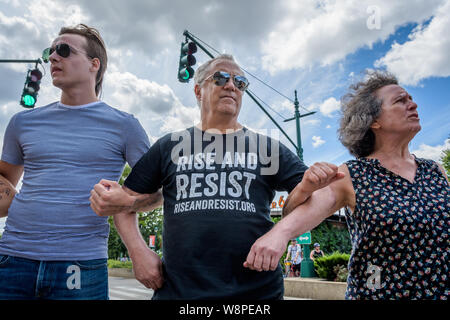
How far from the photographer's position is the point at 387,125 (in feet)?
7.61

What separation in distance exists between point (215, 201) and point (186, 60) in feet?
20.3

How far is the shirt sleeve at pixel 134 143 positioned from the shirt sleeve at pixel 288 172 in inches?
32.1

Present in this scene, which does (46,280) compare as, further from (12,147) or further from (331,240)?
(331,240)

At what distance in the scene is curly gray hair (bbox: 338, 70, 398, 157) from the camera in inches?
95.1

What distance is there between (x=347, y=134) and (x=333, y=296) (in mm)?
8661

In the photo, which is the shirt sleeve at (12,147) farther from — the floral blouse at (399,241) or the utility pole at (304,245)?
the utility pole at (304,245)

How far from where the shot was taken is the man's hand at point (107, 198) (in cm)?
156

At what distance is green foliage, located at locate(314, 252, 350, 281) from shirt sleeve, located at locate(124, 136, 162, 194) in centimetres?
983

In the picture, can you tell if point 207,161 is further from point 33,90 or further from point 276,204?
point 276,204

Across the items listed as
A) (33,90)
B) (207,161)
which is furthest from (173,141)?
(33,90)

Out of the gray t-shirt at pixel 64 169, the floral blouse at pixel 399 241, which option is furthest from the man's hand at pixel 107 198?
the floral blouse at pixel 399 241

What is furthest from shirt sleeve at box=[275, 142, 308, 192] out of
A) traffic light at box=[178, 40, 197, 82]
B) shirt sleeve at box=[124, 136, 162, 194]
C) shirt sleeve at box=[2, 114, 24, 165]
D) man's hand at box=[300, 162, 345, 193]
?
traffic light at box=[178, 40, 197, 82]

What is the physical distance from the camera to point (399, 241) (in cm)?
184

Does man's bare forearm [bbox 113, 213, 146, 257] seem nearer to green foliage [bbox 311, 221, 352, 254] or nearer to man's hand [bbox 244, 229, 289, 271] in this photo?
man's hand [bbox 244, 229, 289, 271]
